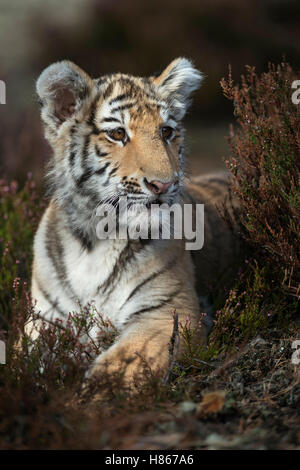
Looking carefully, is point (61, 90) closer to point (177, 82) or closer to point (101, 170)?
point (101, 170)

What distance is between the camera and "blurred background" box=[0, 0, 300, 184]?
12.0 meters

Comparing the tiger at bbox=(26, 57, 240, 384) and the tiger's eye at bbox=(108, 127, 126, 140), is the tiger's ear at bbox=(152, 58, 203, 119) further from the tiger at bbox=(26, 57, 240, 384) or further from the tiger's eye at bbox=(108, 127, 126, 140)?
the tiger's eye at bbox=(108, 127, 126, 140)

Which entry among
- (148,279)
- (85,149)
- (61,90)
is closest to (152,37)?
(61,90)

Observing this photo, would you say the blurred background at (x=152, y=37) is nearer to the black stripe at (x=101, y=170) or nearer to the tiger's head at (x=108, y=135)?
the tiger's head at (x=108, y=135)

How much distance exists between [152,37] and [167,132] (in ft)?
33.2

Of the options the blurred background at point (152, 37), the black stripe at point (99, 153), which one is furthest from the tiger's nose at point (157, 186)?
the blurred background at point (152, 37)

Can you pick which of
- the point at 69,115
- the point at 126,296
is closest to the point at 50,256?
the point at 126,296

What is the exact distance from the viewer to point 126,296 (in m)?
3.39

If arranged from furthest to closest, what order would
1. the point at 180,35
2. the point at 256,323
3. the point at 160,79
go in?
the point at 180,35
the point at 160,79
the point at 256,323

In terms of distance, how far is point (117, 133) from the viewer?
3268 mm

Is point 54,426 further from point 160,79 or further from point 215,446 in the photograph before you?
point 160,79

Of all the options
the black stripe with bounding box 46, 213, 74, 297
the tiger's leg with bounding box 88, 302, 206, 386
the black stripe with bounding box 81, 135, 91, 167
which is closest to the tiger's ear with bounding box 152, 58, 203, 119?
the black stripe with bounding box 81, 135, 91, 167

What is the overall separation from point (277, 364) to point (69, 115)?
181 cm

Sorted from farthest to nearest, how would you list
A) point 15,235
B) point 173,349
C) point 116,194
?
1. point 15,235
2. point 116,194
3. point 173,349
